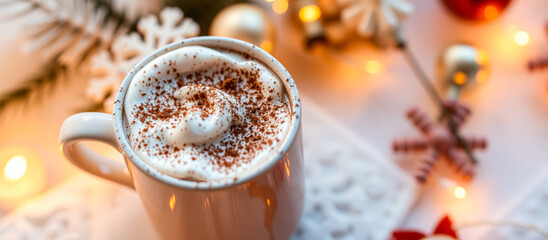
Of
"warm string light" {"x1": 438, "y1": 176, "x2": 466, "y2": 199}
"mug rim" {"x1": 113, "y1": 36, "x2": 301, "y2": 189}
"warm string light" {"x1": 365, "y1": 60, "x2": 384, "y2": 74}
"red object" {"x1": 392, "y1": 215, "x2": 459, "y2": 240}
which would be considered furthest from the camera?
"warm string light" {"x1": 365, "y1": 60, "x2": 384, "y2": 74}

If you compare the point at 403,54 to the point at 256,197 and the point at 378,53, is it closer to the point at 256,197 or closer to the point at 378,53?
the point at 378,53

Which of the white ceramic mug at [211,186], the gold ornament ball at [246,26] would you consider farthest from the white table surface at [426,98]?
the white ceramic mug at [211,186]

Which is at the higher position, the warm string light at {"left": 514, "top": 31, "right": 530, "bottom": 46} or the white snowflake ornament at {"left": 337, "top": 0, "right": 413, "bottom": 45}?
the warm string light at {"left": 514, "top": 31, "right": 530, "bottom": 46}

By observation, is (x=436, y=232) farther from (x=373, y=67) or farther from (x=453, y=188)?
(x=373, y=67)

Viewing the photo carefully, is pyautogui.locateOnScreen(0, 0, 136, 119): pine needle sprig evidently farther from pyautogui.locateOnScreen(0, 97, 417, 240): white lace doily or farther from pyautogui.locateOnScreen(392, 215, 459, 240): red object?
pyautogui.locateOnScreen(392, 215, 459, 240): red object

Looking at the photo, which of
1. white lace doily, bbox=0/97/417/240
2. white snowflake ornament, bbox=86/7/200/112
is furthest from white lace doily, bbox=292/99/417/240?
white snowflake ornament, bbox=86/7/200/112

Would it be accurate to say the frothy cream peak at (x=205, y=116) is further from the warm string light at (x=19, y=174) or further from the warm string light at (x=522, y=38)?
the warm string light at (x=522, y=38)
